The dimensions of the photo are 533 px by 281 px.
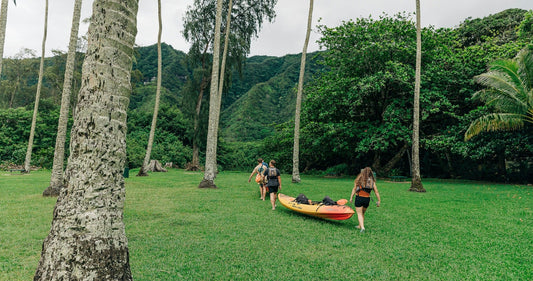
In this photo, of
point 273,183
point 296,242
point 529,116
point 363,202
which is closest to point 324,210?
point 363,202

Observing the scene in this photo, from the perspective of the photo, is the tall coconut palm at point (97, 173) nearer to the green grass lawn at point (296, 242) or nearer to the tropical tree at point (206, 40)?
the green grass lawn at point (296, 242)

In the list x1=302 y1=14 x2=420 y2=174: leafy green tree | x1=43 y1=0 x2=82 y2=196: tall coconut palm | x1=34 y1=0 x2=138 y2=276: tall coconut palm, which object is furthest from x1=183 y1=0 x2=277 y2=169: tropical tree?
x1=34 y1=0 x2=138 y2=276: tall coconut palm

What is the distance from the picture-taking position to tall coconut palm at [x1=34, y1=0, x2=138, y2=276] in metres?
2.76

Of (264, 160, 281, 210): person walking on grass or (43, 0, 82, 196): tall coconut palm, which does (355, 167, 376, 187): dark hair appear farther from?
(43, 0, 82, 196): tall coconut palm

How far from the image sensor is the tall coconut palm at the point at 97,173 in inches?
109

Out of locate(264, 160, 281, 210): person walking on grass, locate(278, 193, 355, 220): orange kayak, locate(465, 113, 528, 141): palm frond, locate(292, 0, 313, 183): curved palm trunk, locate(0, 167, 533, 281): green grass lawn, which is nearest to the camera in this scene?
locate(0, 167, 533, 281): green grass lawn

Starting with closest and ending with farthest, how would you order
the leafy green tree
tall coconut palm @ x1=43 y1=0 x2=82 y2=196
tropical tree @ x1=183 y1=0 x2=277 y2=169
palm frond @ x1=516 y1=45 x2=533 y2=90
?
tall coconut palm @ x1=43 y1=0 x2=82 y2=196, palm frond @ x1=516 y1=45 x2=533 y2=90, the leafy green tree, tropical tree @ x1=183 y1=0 x2=277 y2=169

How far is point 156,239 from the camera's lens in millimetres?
5512

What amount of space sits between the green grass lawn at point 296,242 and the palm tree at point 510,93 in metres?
7.95

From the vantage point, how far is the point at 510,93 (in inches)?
599

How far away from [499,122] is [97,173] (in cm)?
1895

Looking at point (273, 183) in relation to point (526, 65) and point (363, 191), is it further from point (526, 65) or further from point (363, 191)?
point (526, 65)

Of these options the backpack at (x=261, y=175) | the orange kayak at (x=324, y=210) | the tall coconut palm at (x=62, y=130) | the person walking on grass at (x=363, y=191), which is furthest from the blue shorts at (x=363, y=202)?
the tall coconut palm at (x=62, y=130)

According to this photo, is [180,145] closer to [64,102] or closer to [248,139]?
[248,139]
